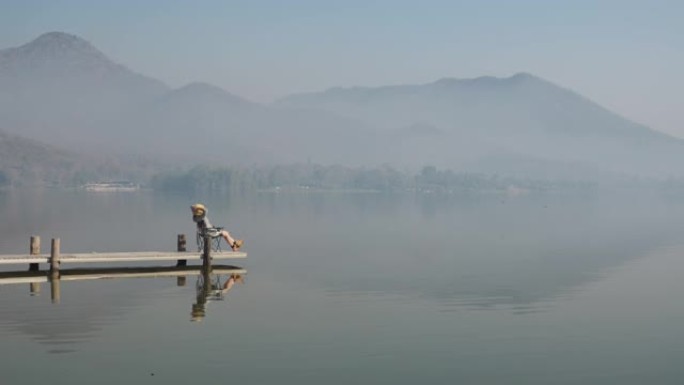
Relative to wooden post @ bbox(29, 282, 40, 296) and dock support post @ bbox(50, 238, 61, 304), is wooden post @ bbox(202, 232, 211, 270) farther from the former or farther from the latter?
wooden post @ bbox(29, 282, 40, 296)

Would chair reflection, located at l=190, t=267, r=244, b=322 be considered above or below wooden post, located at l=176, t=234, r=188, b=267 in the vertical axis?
below

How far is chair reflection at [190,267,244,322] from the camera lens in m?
31.0

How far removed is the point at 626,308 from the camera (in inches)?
1332

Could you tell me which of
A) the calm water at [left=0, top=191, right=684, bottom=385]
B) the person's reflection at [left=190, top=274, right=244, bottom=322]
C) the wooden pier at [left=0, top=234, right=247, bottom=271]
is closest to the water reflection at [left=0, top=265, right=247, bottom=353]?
the person's reflection at [left=190, top=274, right=244, bottom=322]

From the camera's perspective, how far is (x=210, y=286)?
36906 mm

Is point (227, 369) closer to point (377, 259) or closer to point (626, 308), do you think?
point (626, 308)

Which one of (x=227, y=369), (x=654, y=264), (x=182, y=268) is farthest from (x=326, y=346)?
(x=654, y=264)

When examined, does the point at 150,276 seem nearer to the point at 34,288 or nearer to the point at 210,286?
the point at 210,286

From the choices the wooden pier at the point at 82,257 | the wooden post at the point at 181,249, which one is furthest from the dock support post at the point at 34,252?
the wooden post at the point at 181,249

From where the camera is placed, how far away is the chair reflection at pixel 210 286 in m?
31.0

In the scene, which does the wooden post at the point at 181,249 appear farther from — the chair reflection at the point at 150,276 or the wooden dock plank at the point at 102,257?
the chair reflection at the point at 150,276

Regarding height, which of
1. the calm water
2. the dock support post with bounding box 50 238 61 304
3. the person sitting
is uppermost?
the person sitting

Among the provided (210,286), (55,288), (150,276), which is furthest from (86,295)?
(150,276)

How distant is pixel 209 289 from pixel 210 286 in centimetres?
91
